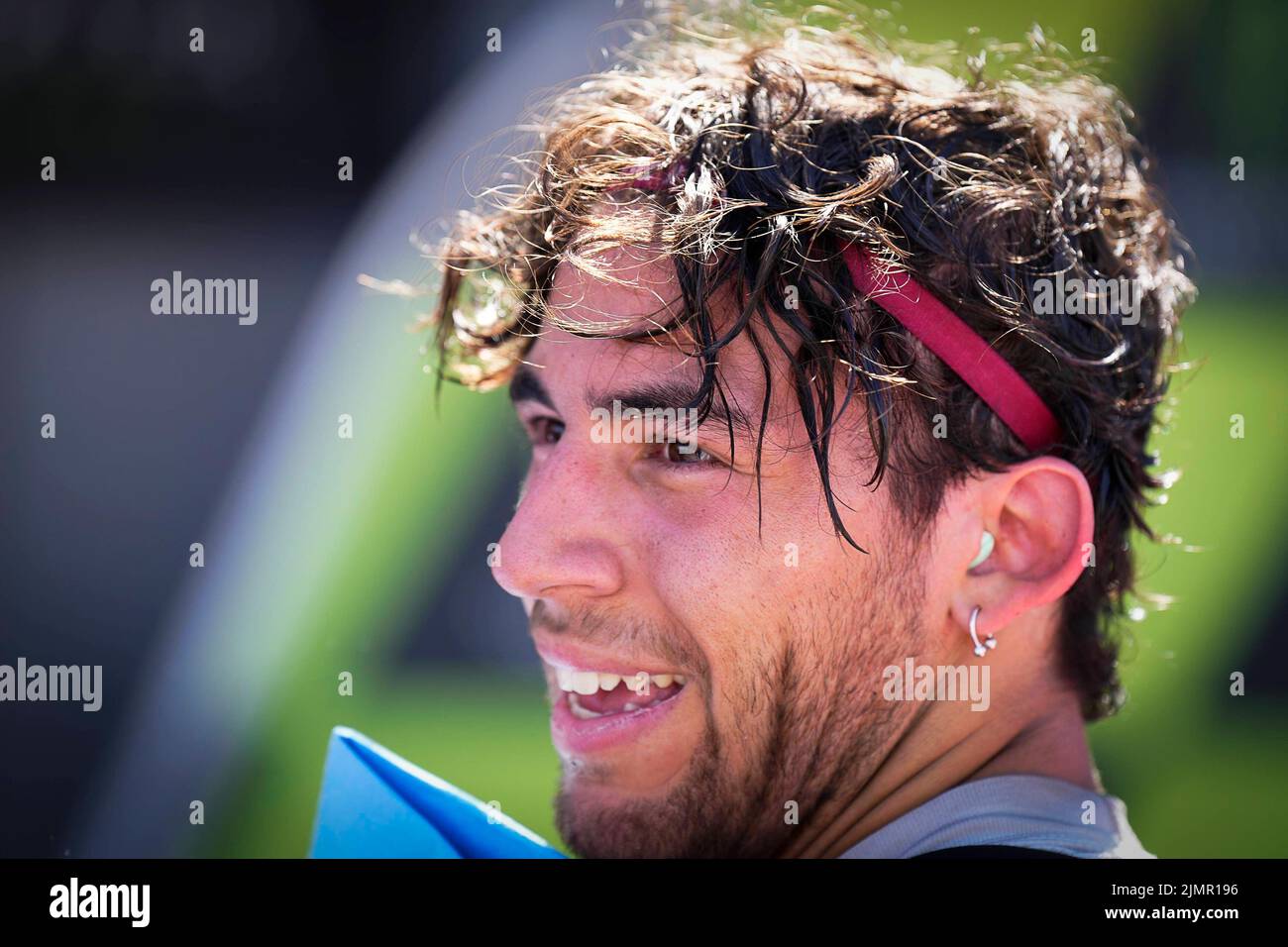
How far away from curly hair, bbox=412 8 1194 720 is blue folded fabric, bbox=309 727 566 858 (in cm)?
76

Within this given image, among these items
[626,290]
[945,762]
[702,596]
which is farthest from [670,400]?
[945,762]

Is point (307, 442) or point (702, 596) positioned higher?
point (307, 442)

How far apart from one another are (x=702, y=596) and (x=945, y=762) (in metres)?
0.47

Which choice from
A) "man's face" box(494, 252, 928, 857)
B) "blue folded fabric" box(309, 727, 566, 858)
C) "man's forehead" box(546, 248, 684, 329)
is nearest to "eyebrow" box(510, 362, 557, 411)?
→ "man's face" box(494, 252, 928, 857)

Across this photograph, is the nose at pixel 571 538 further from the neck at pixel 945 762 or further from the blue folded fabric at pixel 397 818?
the neck at pixel 945 762

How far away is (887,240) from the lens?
1.56 metres

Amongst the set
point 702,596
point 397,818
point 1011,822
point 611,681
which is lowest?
point 397,818

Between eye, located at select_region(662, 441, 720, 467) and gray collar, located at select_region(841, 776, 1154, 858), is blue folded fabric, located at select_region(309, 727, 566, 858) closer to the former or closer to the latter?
gray collar, located at select_region(841, 776, 1154, 858)

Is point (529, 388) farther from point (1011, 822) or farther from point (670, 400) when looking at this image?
point (1011, 822)

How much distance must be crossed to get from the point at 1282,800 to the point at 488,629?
2679mm

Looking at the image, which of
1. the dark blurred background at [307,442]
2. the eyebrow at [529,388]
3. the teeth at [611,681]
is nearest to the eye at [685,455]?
→ the eyebrow at [529,388]

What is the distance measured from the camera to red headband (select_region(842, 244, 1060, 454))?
1584 mm
